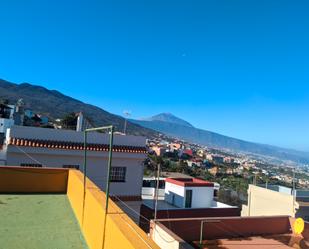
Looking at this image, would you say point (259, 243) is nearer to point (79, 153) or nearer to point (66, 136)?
point (79, 153)

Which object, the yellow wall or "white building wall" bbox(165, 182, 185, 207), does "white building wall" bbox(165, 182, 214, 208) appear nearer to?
"white building wall" bbox(165, 182, 185, 207)

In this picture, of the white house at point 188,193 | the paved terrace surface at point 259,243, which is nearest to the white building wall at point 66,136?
the paved terrace surface at point 259,243

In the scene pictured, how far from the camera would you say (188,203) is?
24.9 m

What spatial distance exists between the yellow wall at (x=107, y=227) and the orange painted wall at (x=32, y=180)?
3.46 m

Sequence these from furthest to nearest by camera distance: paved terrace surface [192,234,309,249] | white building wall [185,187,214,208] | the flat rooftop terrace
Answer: white building wall [185,187,214,208] < paved terrace surface [192,234,309,249] < the flat rooftop terrace

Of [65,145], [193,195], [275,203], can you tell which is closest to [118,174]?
[65,145]

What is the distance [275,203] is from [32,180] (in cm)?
1942

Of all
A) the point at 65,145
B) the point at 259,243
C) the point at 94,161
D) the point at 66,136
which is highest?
the point at 66,136

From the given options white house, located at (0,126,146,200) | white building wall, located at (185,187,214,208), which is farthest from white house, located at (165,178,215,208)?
white house, located at (0,126,146,200)

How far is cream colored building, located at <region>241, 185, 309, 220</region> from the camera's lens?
73.2 feet

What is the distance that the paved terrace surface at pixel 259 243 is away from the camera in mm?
16395

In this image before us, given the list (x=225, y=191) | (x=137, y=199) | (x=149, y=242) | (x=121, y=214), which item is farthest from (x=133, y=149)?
(x=225, y=191)

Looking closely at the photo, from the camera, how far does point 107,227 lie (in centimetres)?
419

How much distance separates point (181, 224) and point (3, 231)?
1199 centimetres
